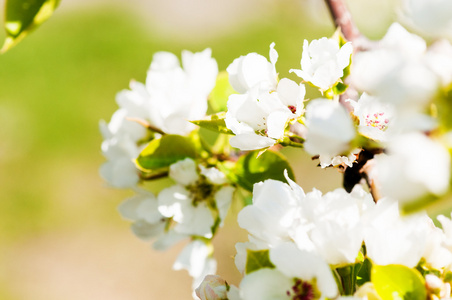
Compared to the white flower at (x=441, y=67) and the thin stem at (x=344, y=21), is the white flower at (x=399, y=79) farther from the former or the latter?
the thin stem at (x=344, y=21)

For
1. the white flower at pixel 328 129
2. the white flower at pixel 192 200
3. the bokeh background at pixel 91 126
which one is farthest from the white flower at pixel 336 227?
the bokeh background at pixel 91 126

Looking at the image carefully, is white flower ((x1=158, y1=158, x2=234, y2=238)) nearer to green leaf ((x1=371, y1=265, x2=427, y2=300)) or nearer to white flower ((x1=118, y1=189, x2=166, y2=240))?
white flower ((x1=118, y1=189, x2=166, y2=240))

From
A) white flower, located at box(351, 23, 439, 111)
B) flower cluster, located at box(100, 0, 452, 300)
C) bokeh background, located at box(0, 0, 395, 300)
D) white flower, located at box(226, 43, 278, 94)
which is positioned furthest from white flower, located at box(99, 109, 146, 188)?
bokeh background, located at box(0, 0, 395, 300)

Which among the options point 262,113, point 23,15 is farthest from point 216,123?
point 23,15

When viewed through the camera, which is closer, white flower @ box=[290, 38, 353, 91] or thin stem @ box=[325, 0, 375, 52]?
white flower @ box=[290, 38, 353, 91]

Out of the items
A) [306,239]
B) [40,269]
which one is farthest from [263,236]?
[40,269]

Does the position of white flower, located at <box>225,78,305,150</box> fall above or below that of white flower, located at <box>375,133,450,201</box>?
below
